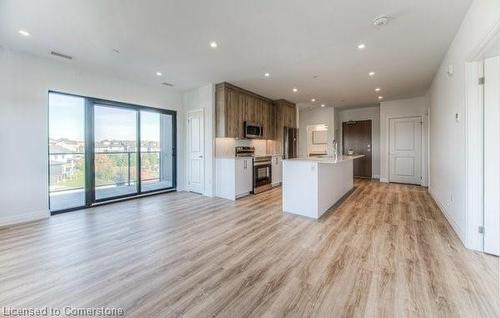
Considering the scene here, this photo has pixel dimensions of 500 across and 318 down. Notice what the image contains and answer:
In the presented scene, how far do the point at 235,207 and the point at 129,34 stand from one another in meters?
3.37

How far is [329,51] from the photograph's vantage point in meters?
3.60

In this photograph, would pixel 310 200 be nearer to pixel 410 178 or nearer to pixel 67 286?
pixel 67 286

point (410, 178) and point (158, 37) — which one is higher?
point (158, 37)

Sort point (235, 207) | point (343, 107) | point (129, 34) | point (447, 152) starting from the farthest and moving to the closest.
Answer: point (343, 107), point (235, 207), point (447, 152), point (129, 34)

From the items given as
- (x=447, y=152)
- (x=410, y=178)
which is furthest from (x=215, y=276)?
(x=410, y=178)

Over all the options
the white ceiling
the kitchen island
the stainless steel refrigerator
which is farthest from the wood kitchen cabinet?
the kitchen island

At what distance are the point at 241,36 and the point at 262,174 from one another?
151 inches

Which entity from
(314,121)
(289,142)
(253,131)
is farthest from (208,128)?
(314,121)

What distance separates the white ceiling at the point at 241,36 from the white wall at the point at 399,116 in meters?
2.43

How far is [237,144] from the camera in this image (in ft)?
20.7

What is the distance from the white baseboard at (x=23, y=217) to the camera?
352 centimetres

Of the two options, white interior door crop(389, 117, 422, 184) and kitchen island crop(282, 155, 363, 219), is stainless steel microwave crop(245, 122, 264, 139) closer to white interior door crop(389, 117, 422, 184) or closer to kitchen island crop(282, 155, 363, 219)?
kitchen island crop(282, 155, 363, 219)

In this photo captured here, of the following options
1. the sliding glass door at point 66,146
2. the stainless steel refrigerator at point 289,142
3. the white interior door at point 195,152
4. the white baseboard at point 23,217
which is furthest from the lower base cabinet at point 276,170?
the white baseboard at point 23,217

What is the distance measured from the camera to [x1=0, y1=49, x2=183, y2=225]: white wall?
3531mm
